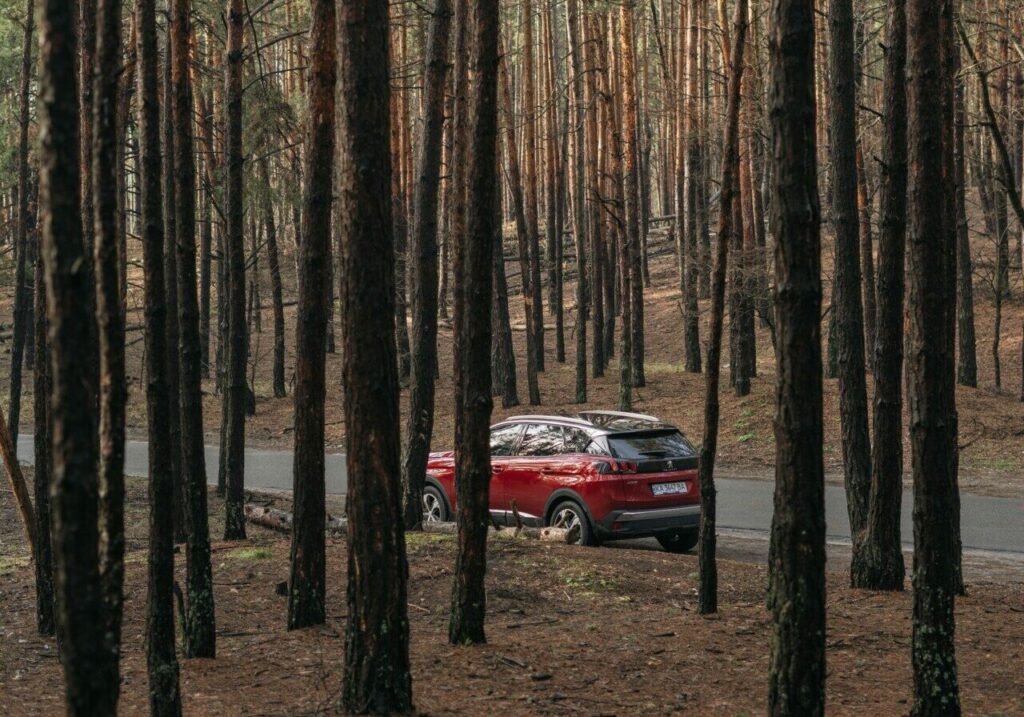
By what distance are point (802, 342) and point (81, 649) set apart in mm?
3800

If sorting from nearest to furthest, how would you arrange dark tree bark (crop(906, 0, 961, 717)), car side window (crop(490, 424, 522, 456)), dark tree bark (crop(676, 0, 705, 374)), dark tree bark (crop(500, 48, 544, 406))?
dark tree bark (crop(906, 0, 961, 717)) < car side window (crop(490, 424, 522, 456)) < dark tree bark (crop(500, 48, 544, 406)) < dark tree bark (crop(676, 0, 705, 374))

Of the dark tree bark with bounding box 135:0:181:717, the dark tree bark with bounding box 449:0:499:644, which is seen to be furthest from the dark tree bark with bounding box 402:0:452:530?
the dark tree bark with bounding box 135:0:181:717

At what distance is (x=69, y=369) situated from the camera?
4.20 meters

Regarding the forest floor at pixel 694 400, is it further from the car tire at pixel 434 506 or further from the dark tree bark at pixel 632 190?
the dark tree bark at pixel 632 190

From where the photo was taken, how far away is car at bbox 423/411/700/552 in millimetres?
13633

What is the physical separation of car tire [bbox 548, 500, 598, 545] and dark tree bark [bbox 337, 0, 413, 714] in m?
6.86

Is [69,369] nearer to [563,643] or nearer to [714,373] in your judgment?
[563,643]

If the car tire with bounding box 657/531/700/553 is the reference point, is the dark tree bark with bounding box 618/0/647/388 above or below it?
above

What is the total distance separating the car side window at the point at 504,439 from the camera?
49.6 feet

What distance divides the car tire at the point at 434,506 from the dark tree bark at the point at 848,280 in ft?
21.1

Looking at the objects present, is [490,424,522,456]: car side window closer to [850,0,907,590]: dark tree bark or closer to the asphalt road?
the asphalt road

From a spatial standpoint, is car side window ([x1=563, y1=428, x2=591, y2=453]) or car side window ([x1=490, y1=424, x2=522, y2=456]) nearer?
car side window ([x1=563, y1=428, x2=591, y2=453])

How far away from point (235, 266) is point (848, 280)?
290 inches

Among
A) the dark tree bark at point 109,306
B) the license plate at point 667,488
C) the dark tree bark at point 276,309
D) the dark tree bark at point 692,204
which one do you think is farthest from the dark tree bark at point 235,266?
the dark tree bark at point 276,309
